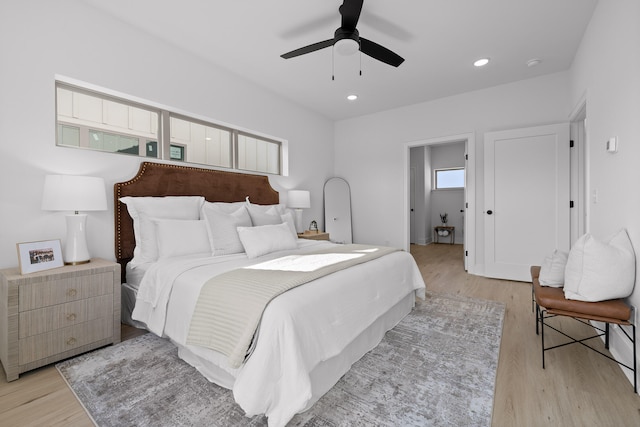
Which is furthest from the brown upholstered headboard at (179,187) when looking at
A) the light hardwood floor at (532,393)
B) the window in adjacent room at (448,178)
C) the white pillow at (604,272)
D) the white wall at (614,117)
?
the window in adjacent room at (448,178)

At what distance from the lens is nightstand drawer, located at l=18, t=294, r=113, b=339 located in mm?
1850

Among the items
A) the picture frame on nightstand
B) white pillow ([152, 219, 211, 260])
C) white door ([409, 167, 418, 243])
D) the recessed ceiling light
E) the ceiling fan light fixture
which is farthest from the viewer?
white door ([409, 167, 418, 243])

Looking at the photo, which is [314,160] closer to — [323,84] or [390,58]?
[323,84]

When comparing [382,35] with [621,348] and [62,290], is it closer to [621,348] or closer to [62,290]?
[621,348]

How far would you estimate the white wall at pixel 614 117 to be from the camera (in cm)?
177

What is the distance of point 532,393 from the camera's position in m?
1.67

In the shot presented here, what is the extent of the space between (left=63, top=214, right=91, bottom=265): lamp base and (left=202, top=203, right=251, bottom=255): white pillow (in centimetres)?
92

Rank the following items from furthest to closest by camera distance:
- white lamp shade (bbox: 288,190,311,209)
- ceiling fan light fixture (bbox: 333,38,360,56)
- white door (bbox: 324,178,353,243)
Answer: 1. white door (bbox: 324,178,353,243)
2. white lamp shade (bbox: 288,190,311,209)
3. ceiling fan light fixture (bbox: 333,38,360,56)

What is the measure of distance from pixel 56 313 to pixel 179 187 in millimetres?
1545

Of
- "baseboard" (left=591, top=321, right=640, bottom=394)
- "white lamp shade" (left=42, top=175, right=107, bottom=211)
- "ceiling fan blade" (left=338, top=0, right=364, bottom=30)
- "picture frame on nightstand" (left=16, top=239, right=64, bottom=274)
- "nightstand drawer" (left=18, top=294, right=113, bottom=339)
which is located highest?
"ceiling fan blade" (left=338, top=0, right=364, bottom=30)

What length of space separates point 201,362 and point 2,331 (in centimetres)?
129

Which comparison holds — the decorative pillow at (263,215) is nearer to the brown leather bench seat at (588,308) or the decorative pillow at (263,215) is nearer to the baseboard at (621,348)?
the brown leather bench seat at (588,308)

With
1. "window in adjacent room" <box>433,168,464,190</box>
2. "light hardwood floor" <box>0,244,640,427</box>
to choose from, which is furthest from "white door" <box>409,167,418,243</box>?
"light hardwood floor" <box>0,244,640,427</box>

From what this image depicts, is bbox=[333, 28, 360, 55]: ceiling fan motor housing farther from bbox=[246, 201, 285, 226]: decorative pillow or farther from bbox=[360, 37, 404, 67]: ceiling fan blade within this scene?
bbox=[246, 201, 285, 226]: decorative pillow
